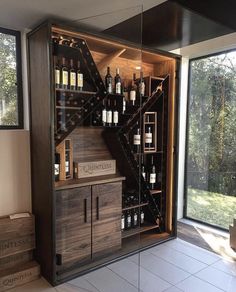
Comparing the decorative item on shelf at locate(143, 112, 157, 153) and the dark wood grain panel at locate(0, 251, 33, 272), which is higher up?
the decorative item on shelf at locate(143, 112, 157, 153)

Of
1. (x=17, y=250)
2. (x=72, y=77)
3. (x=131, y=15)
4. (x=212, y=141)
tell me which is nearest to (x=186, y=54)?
(x=212, y=141)

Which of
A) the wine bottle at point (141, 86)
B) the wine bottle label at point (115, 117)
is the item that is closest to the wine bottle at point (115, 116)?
the wine bottle label at point (115, 117)

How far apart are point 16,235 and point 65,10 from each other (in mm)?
1921

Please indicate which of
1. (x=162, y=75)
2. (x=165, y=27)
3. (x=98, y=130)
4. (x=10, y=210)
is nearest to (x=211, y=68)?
(x=162, y=75)

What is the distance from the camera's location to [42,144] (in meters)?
2.28

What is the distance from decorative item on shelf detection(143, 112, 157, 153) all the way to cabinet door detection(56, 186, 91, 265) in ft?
3.20

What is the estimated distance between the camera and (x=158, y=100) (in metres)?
3.19

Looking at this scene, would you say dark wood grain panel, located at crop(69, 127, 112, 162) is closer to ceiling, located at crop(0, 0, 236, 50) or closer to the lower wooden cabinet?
the lower wooden cabinet

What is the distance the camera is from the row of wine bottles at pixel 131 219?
2.94 m

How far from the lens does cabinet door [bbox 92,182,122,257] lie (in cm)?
255

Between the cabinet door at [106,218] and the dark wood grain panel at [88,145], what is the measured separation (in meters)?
0.39

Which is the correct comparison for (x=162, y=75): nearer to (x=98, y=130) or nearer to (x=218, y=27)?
(x=218, y=27)

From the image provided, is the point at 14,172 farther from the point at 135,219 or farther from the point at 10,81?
the point at 135,219

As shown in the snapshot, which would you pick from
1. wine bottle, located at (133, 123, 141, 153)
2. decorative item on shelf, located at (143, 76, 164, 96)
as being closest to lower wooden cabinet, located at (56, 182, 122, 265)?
wine bottle, located at (133, 123, 141, 153)
